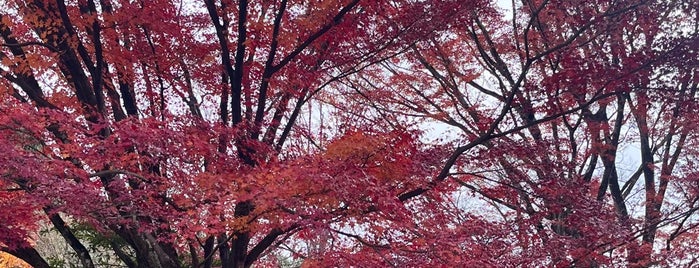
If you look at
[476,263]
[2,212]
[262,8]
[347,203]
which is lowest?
[476,263]

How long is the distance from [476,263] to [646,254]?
448 centimetres

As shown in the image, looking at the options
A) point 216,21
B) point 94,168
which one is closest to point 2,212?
point 94,168

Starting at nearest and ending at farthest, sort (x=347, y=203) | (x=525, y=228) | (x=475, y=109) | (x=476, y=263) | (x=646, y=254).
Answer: (x=347, y=203) → (x=476, y=263) → (x=525, y=228) → (x=646, y=254) → (x=475, y=109)

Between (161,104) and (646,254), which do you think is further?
(646,254)

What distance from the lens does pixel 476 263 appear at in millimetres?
6828

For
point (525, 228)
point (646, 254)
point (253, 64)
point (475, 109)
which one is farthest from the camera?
point (475, 109)

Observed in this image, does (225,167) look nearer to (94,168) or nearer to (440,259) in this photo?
(94,168)

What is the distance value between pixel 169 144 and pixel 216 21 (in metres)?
1.53

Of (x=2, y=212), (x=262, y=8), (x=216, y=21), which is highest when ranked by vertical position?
(x=262, y=8)

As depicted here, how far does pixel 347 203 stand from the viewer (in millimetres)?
6398

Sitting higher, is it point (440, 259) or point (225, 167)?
point (225, 167)

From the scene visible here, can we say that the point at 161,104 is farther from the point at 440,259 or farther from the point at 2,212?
the point at 440,259

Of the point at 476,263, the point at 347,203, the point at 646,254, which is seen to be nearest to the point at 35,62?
the point at 347,203

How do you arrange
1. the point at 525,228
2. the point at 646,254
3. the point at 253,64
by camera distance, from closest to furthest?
1. the point at 253,64
2. the point at 525,228
3. the point at 646,254
